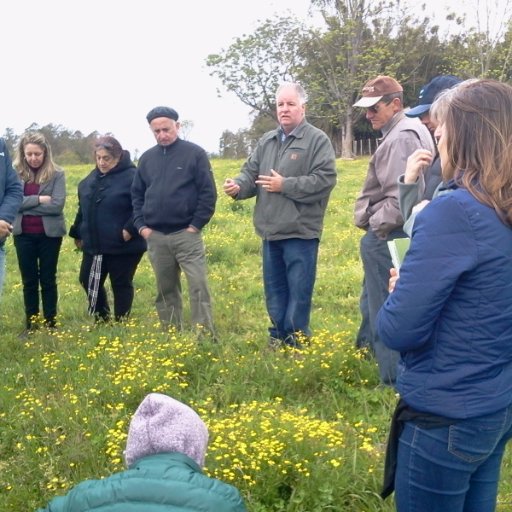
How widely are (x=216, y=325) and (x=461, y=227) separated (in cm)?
501

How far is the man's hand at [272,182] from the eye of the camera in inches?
223

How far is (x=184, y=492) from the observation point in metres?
1.85

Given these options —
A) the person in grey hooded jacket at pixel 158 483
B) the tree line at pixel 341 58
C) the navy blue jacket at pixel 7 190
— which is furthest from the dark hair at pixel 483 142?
the tree line at pixel 341 58

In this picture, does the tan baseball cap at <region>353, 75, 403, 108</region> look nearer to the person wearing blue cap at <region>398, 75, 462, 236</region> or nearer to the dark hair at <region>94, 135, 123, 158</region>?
the person wearing blue cap at <region>398, 75, 462, 236</region>

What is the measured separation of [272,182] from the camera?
5.68 metres

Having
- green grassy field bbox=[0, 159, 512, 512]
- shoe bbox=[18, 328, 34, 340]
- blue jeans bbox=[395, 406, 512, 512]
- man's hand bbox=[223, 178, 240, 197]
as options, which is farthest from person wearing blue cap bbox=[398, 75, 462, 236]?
shoe bbox=[18, 328, 34, 340]

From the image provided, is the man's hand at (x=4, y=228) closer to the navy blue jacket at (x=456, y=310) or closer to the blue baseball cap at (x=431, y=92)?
the blue baseball cap at (x=431, y=92)

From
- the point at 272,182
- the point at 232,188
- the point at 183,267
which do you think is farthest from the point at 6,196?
the point at 272,182

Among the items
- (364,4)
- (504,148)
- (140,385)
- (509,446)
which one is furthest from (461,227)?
(364,4)

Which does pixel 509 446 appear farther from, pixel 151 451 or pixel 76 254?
pixel 76 254

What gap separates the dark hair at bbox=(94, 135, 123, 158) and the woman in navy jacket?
15.4ft

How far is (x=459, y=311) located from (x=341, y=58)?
39416mm

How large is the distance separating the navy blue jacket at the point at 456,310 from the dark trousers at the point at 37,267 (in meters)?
5.11

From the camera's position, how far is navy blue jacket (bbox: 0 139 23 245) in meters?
5.66
